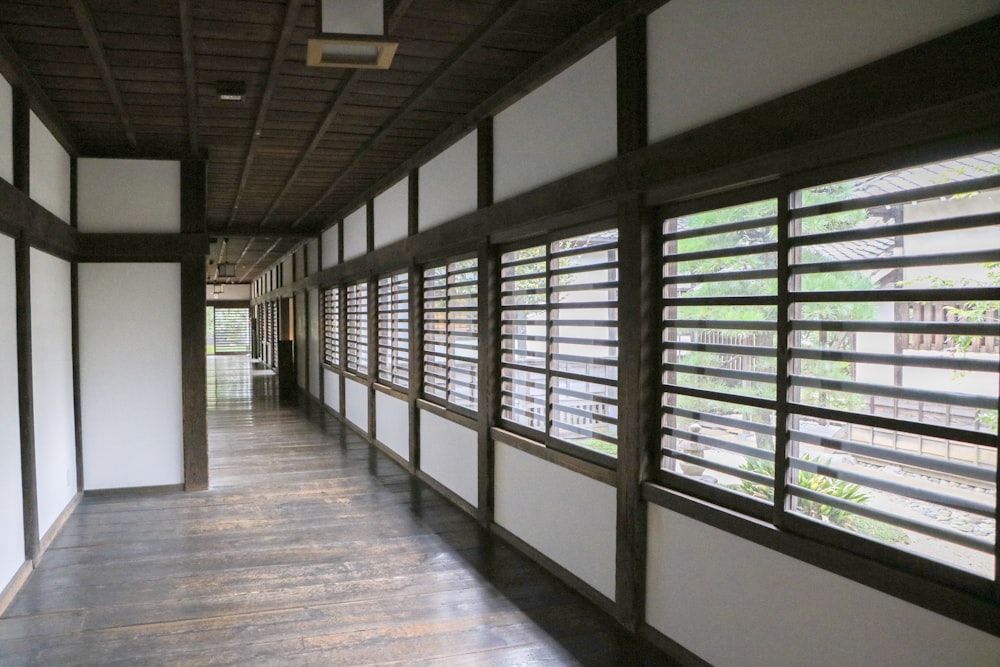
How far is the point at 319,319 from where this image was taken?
38.0 ft

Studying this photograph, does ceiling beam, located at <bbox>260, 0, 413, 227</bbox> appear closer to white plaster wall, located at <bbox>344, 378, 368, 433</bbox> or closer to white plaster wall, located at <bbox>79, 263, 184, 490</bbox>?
white plaster wall, located at <bbox>79, 263, 184, 490</bbox>

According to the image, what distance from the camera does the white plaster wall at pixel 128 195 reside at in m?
5.96

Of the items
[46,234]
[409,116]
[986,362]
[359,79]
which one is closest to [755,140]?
[986,362]

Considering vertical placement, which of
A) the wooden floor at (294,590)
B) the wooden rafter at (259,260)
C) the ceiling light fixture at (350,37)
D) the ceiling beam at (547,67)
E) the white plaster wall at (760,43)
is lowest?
the wooden floor at (294,590)

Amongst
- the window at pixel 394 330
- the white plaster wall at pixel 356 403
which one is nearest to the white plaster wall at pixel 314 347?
the white plaster wall at pixel 356 403

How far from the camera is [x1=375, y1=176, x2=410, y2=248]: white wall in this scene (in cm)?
680

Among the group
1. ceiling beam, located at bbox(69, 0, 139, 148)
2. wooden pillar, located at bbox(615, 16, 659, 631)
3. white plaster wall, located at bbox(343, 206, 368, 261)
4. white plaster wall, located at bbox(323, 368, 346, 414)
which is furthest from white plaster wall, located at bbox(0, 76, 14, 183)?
white plaster wall, located at bbox(323, 368, 346, 414)

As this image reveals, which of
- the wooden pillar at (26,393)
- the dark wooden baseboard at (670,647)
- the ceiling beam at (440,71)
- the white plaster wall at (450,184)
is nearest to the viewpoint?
the dark wooden baseboard at (670,647)

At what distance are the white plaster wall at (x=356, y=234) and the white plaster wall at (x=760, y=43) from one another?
224 inches

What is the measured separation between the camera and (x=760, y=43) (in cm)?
247

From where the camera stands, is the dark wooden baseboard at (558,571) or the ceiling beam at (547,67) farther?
the dark wooden baseboard at (558,571)

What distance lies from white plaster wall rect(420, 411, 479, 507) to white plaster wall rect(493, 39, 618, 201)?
72.8 inches

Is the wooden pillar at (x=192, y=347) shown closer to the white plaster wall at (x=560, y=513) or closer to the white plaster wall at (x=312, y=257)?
the white plaster wall at (x=560, y=513)

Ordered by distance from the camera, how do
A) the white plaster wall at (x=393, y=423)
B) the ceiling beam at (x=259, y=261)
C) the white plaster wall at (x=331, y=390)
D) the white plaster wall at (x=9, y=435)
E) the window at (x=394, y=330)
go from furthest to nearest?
the ceiling beam at (x=259, y=261)
the white plaster wall at (x=331, y=390)
the window at (x=394, y=330)
the white plaster wall at (x=393, y=423)
the white plaster wall at (x=9, y=435)
